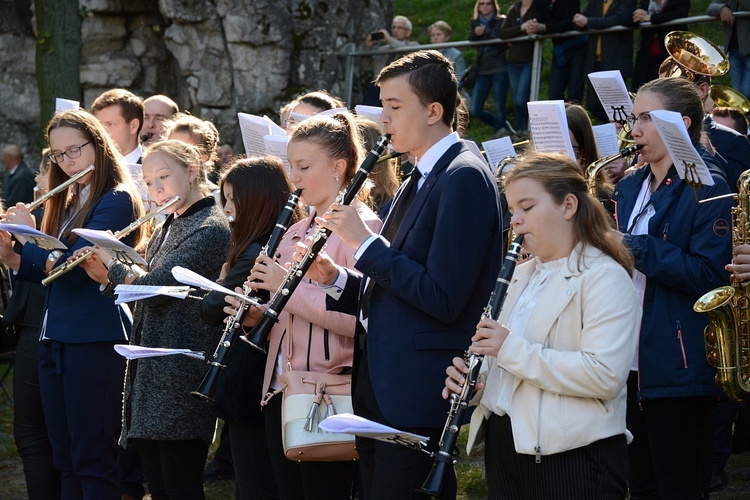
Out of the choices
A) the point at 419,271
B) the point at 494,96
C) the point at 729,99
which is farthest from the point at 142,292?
the point at 494,96

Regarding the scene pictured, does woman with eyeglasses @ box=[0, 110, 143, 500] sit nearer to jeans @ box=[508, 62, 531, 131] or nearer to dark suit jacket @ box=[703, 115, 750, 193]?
dark suit jacket @ box=[703, 115, 750, 193]

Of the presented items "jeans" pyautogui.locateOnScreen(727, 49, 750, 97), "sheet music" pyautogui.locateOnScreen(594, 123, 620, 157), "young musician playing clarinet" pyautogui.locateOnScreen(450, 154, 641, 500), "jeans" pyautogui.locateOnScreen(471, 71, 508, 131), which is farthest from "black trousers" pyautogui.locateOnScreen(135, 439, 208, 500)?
"jeans" pyautogui.locateOnScreen(471, 71, 508, 131)

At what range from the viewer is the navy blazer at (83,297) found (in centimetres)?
477

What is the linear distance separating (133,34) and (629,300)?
12.0m

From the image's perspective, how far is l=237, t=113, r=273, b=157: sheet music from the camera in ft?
17.3

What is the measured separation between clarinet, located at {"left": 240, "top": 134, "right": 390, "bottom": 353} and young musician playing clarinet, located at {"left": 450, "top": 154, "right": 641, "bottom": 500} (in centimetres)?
55

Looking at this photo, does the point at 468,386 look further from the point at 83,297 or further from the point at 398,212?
the point at 83,297

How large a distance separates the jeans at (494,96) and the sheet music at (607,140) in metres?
6.58

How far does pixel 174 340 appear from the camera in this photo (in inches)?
175

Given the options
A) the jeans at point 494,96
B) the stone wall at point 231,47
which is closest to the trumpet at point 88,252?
the jeans at point 494,96

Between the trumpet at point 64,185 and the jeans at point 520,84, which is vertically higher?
the jeans at point 520,84

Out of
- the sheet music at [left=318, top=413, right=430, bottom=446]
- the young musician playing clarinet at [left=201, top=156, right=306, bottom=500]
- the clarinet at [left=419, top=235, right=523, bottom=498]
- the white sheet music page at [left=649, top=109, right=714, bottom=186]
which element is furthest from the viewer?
the young musician playing clarinet at [left=201, top=156, right=306, bottom=500]

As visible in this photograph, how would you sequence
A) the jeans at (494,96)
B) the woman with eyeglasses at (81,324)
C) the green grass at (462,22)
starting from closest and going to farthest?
the woman with eyeglasses at (81,324)
the jeans at (494,96)
the green grass at (462,22)

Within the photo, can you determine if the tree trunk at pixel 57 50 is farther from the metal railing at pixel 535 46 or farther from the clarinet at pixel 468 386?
the clarinet at pixel 468 386
